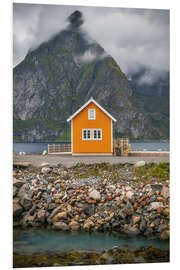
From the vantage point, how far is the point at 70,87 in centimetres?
905

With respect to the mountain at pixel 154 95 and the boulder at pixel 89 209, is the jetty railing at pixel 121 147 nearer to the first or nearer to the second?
the mountain at pixel 154 95

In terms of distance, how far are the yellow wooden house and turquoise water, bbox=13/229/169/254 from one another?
12.2 ft

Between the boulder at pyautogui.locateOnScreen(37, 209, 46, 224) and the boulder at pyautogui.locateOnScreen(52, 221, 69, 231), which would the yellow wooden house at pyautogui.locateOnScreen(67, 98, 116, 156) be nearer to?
the boulder at pyautogui.locateOnScreen(37, 209, 46, 224)

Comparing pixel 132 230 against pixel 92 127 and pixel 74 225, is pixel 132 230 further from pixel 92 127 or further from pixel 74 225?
pixel 92 127

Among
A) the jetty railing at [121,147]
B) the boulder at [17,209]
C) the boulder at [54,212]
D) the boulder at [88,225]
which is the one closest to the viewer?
the boulder at [17,209]

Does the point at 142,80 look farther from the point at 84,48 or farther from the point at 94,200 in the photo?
the point at 94,200

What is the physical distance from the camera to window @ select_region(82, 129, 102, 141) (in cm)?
910

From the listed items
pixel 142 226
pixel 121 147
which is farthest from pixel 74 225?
pixel 121 147

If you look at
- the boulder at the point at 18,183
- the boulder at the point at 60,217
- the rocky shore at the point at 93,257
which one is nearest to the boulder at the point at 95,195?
the boulder at the point at 60,217

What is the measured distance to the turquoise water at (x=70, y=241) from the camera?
16.0ft

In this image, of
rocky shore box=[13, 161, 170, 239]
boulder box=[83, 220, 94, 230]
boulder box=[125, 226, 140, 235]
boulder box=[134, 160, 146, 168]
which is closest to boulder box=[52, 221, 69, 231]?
rocky shore box=[13, 161, 170, 239]

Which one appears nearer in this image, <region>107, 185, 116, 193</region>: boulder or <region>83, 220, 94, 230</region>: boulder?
<region>83, 220, 94, 230</region>: boulder
